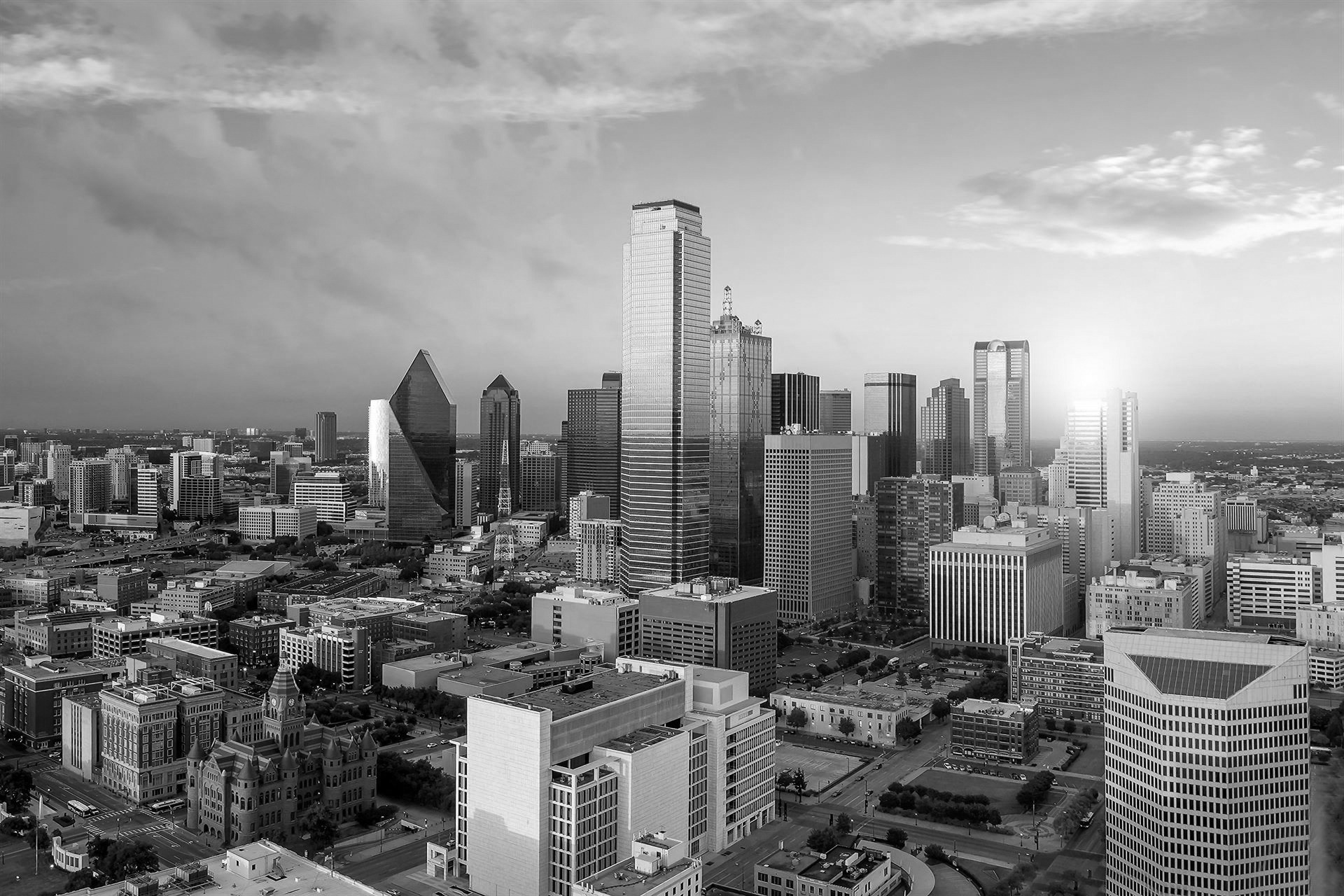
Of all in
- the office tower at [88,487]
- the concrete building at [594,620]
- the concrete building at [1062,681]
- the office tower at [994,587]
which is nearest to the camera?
the concrete building at [1062,681]

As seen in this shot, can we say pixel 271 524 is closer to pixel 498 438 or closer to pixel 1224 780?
pixel 498 438

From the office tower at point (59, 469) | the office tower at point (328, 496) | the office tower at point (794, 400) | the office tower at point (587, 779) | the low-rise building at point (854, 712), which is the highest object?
the office tower at point (794, 400)

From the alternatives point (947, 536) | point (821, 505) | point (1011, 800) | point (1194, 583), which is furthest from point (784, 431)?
point (1011, 800)

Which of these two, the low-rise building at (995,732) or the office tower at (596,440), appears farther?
the office tower at (596,440)

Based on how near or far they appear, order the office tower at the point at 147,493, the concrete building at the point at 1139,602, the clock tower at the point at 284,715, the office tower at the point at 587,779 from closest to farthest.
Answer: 1. the office tower at the point at 587,779
2. the clock tower at the point at 284,715
3. the concrete building at the point at 1139,602
4. the office tower at the point at 147,493

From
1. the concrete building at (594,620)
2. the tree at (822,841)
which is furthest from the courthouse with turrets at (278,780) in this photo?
the concrete building at (594,620)

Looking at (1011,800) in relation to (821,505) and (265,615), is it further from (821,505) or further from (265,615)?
(265,615)

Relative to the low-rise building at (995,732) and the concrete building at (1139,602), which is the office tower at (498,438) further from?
the low-rise building at (995,732)
